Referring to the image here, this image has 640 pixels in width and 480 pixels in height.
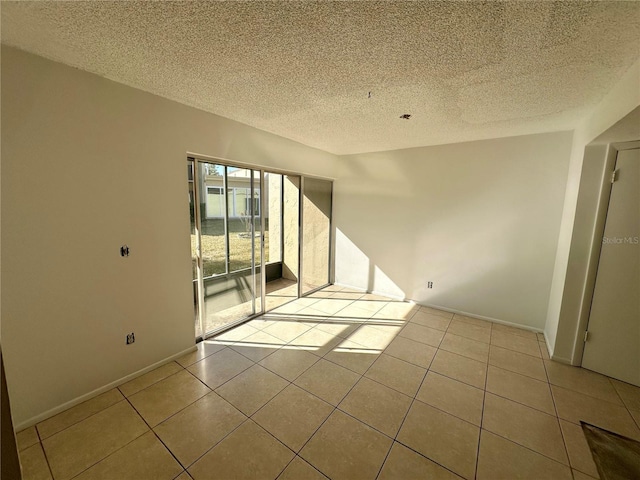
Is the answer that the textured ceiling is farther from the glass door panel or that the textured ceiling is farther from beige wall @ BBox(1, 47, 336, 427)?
the glass door panel

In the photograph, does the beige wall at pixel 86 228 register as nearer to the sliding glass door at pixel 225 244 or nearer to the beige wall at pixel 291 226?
the sliding glass door at pixel 225 244

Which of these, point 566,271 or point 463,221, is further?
point 463,221

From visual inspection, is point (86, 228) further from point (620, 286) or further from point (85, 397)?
point (620, 286)

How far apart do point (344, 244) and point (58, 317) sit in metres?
4.00

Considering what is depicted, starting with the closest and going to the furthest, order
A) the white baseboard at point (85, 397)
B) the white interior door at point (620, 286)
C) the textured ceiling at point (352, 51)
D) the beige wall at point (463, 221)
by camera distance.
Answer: the textured ceiling at point (352, 51) < the white baseboard at point (85, 397) < the white interior door at point (620, 286) < the beige wall at point (463, 221)

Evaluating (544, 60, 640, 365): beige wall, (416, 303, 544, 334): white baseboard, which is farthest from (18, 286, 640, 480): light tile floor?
(416, 303, 544, 334): white baseboard

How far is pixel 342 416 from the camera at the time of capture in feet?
6.58

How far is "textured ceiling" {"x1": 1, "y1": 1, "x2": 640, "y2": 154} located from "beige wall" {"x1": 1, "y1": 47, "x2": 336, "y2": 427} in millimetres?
256

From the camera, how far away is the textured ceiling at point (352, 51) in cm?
129

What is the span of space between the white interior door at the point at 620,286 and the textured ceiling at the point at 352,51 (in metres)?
0.83

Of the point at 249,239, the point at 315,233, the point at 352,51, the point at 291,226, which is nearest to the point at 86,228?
the point at 249,239

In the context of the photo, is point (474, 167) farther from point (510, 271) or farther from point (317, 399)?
point (317, 399)

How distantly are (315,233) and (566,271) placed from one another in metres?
3.59

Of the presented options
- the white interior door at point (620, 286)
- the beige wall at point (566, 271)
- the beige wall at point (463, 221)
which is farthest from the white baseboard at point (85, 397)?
the white interior door at point (620, 286)
